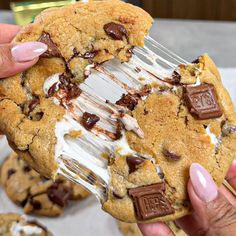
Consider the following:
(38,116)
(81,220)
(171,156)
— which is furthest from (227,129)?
(81,220)

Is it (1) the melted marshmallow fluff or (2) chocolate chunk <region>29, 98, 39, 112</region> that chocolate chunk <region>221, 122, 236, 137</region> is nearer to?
(1) the melted marshmallow fluff

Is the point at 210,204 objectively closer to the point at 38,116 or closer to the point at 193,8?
the point at 38,116

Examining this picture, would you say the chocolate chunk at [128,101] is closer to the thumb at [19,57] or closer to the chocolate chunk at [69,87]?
the chocolate chunk at [69,87]

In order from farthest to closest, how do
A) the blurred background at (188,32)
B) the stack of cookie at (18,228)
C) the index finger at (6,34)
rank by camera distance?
the blurred background at (188,32)
the stack of cookie at (18,228)
the index finger at (6,34)

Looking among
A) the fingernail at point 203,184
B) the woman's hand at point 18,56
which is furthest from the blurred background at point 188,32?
the fingernail at point 203,184

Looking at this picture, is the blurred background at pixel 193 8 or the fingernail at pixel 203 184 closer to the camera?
the fingernail at pixel 203 184

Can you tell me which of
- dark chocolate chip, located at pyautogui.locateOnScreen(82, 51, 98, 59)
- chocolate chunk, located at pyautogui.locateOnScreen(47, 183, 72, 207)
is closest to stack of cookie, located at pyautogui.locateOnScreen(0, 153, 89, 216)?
chocolate chunk, located at pyautogui.locateOnScreen(47, 183, 72, 207)
